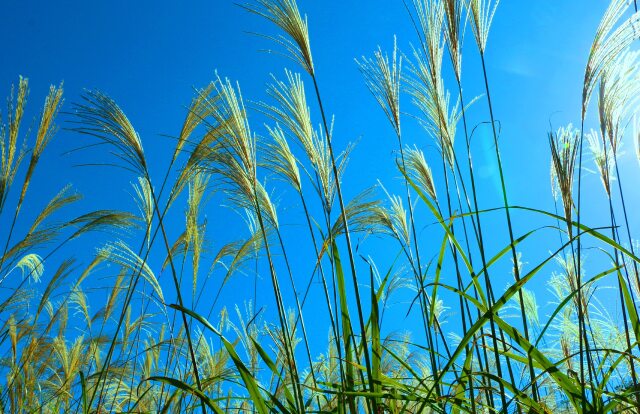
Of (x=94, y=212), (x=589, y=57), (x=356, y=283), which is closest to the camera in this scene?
(x=356, y=283)

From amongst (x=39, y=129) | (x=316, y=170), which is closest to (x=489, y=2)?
(x=316, y=170)

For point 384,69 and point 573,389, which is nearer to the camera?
point 573,389

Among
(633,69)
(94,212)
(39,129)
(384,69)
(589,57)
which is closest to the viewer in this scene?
(589,57)

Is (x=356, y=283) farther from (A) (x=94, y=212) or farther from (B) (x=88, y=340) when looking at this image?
(B) (x=88, y=340)

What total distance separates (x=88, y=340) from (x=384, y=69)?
127 inches

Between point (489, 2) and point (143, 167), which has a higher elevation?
Result: point (489, 2)

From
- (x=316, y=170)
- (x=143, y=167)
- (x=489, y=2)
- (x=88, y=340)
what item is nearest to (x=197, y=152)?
(x=143, y=167)

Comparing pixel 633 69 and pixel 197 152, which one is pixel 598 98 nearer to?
pixel 633 69

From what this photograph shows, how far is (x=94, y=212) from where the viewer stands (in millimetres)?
2881

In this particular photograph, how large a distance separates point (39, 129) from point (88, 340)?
226cm

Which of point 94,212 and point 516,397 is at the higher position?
point 94,212

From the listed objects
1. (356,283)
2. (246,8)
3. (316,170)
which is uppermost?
(246,8)

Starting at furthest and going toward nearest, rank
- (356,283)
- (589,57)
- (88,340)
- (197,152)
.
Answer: (88,340), (197,152), (589,57), (356,283)

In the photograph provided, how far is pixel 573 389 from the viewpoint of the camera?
139cm
